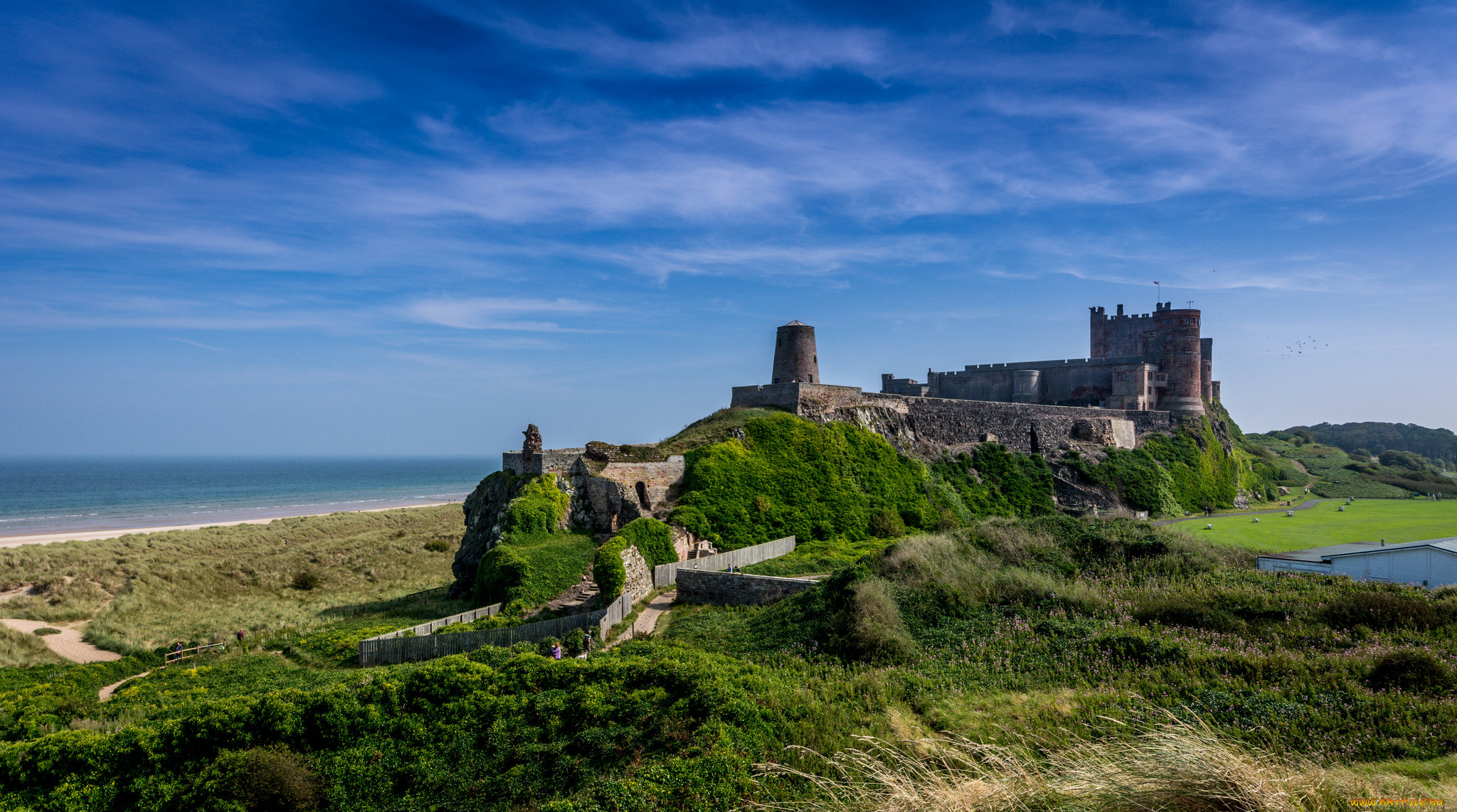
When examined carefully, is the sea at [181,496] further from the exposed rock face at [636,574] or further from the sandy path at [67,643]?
the exposed rock face at [636,574]

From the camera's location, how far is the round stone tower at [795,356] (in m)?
31.6

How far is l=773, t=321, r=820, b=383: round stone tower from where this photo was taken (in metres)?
31.6

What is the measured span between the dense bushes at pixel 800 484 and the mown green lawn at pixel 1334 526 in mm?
11226

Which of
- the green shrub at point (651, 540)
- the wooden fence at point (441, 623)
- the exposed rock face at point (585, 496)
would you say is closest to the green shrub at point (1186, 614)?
the green shrub at point (651, 540)

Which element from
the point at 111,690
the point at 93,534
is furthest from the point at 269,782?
the point at 93,534

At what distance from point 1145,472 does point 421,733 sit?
39388mm

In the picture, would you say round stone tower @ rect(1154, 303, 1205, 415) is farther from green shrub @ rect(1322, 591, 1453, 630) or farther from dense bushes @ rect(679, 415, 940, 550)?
green shrub @ rect(1322, 591, 1453, 630)

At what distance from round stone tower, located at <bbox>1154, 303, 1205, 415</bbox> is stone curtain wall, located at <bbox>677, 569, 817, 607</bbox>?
3560cm

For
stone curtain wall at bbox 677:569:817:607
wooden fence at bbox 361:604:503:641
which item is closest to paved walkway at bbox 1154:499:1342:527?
stone curtain wall at bbox 677:569:817:607

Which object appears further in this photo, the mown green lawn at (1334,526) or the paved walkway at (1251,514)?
the paved walkway at (1251,514)

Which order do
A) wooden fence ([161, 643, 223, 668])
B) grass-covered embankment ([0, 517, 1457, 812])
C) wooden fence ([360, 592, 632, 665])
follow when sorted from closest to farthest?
grass-covered embankment ([0, 517, 1457, 812])
wooden fence ([360, 592, 632, 665])
wooden fence ([161, 643, 223, 668])

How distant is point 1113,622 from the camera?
13547 mm

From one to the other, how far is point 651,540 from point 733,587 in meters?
3.26

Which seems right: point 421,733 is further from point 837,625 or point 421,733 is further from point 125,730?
point 837,625
